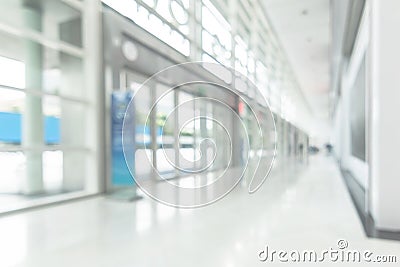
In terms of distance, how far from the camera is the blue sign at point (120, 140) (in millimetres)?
3826

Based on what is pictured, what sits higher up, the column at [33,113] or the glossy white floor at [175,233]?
the column at [33,113]

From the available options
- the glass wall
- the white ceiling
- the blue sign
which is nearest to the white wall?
the blue sign

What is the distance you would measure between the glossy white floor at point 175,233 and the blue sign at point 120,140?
619mm

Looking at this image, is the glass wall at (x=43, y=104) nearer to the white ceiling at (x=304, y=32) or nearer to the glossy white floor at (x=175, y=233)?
the glossy white floor at (x=175, y=233)

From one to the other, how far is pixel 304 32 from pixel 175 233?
430 inches

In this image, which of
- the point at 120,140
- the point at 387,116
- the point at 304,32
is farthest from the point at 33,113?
Result: the point at 304,32

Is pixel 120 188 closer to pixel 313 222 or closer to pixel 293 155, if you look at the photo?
pixel 313 222

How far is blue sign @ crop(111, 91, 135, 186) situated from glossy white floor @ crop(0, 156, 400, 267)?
619 millimetres

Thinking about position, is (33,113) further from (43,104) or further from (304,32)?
(304,32)

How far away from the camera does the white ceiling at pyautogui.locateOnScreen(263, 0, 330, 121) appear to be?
29.0ft

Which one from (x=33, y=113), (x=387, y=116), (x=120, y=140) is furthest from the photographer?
(x=33, y=113)

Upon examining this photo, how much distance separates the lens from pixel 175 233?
2.16 meters

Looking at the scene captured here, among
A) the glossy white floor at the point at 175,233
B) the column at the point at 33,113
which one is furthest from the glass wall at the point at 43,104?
the glossy white floor at the point at 175,233

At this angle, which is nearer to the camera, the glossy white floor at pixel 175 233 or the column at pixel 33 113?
the glossy white floor at pixel 175 233
